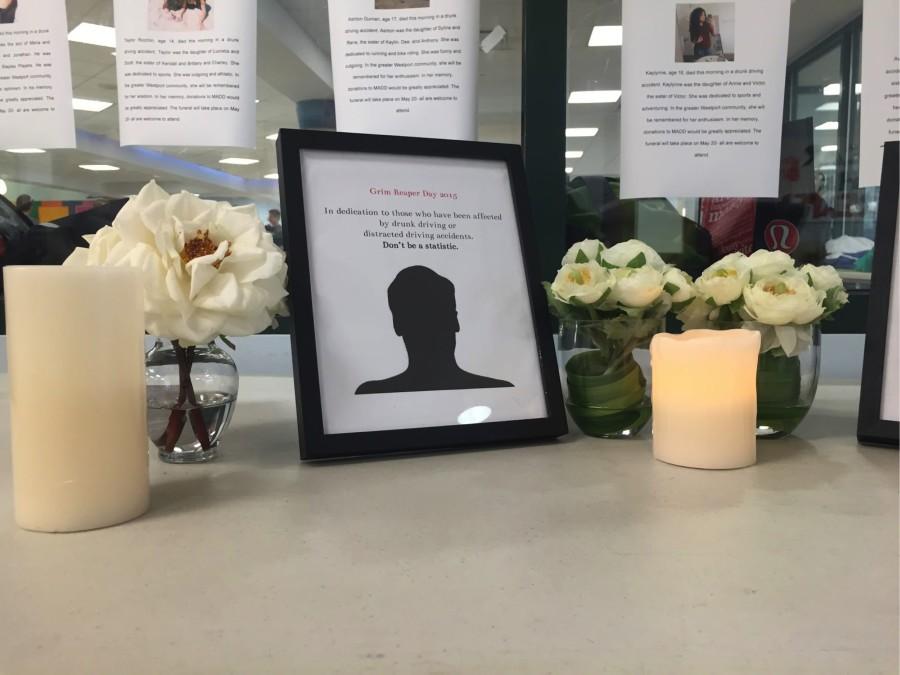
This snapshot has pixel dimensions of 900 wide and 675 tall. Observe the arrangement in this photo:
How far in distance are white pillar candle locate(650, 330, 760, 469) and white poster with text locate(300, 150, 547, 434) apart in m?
0.14

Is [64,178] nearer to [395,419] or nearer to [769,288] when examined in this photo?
[395,419]

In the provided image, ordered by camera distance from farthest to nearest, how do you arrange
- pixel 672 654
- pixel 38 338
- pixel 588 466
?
pixel 588 466 → pixel 38 338 → pixel 672 654

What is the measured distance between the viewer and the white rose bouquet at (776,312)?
2.38ft

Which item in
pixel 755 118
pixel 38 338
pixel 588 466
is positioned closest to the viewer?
pixel 38 338

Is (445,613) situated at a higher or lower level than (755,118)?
lower

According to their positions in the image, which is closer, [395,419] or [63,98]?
[395,419]

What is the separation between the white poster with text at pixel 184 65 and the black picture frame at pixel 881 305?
30.6 inches

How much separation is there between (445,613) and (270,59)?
89 cm

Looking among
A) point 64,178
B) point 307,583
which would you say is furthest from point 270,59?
point 307,583

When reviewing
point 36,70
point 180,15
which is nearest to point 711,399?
point 180,15

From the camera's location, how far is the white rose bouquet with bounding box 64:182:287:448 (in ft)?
2.00

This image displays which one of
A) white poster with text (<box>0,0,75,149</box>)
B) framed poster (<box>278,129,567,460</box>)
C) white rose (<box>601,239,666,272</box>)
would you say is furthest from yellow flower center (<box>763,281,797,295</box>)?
white poster with text (<box>0,0,75,149</box>)

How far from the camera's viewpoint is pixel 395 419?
2.32 ft

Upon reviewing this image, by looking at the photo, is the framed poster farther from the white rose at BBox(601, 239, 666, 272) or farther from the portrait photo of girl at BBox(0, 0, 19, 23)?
the portrait photo of girl at BBox(0, 0, 19, 23)
